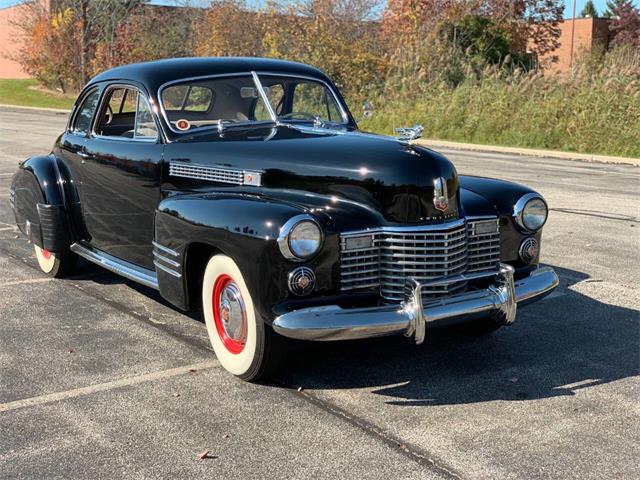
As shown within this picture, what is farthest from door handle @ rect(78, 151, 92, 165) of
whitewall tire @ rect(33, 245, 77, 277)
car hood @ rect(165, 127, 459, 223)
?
car hood @ rect(165, 127, 459, 223)

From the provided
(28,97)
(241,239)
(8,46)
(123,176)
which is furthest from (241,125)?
(8,46)

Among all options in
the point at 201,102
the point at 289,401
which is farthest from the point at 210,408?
the point at 201,102

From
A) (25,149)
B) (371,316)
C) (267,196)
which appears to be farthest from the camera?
(25,149)

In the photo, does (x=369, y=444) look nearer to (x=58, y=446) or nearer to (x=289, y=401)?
(x=289, y=401)

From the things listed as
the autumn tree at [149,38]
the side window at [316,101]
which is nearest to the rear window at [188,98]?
the side window at [316,101]

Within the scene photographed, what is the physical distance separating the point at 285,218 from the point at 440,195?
0.91m

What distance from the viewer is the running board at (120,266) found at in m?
5.42

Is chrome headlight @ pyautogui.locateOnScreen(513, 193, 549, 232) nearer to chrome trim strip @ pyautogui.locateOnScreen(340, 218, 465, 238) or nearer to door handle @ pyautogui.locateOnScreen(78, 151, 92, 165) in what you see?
chrome trim strip @ pyautogui.locateOnScreen(340, 218, 465, 238)

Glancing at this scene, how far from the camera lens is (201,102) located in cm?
568

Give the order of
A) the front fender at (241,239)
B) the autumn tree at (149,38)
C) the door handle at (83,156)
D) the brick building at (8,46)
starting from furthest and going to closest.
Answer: the brick building at (8,46)
the autumn tree at (149,38)
the door handle at (83,156)
the front fender at (241,239)

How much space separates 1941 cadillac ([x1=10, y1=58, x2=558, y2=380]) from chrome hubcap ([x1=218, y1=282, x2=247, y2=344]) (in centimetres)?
1

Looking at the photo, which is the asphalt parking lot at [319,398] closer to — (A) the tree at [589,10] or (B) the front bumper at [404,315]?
(B) the front bumper at [404,315]

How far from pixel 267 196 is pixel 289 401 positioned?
1188 mm

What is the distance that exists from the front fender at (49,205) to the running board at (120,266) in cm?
16
